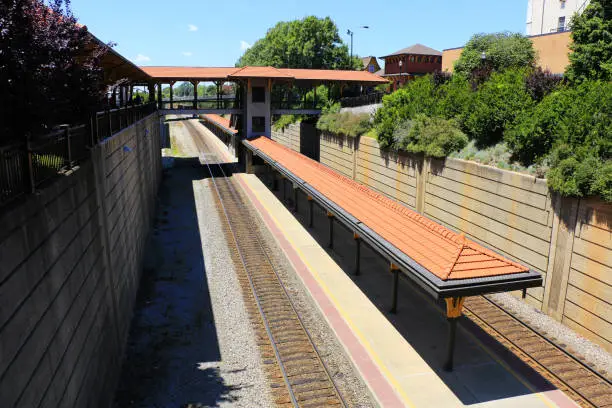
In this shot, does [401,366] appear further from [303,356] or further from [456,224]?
[456,224]

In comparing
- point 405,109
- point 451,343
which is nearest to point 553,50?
point 405,109

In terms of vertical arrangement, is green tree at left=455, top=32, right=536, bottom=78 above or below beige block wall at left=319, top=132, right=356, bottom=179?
above

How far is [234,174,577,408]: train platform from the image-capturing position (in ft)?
33.2

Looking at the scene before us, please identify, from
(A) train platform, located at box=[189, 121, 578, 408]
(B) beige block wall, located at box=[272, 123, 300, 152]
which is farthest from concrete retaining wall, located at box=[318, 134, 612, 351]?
(B) beige block wall, located at box=[272, 123, 300, 152]

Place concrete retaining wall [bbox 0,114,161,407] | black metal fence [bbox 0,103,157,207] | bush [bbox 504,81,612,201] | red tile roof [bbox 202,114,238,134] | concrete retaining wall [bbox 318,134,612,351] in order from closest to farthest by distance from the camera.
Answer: concrete retaining wall [bbox 0,114,161,407], black metal fence [bbox 0,103,157,207], concrete retaining wall [bbox 318,134,612,351], bush [bbox 504,81,612,201], red tile roof [bbox 202,114,238,134]

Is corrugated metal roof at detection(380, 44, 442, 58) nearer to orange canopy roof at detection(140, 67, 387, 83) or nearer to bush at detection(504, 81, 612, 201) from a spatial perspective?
orange canopy roof at detection(140, 67, 387, 83)

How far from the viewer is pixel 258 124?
4022 centimetres

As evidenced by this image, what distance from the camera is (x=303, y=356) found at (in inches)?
462

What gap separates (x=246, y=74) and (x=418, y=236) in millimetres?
28135

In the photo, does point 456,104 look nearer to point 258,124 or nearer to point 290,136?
point 258,124

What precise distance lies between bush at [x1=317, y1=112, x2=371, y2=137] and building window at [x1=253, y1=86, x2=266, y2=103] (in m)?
5.61

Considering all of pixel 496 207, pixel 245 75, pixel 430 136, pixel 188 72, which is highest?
pixel 188 72

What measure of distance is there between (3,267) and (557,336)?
12836 mm

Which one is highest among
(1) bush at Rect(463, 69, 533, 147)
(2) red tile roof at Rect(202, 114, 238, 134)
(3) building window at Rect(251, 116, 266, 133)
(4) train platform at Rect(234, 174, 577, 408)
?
(1) bush at Rect(463, 69, 533, 147)
